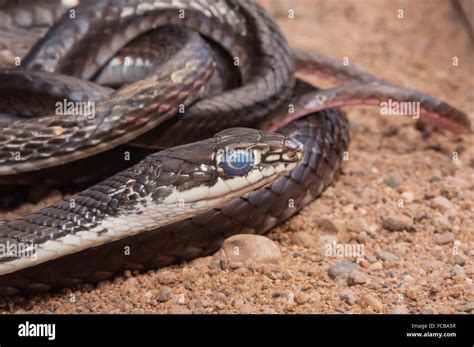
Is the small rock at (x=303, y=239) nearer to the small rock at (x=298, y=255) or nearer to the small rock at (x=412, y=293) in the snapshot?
the small rock at (x=298, y=255)

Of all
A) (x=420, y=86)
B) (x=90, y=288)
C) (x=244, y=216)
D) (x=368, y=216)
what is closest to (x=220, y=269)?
(x=244, y=216)

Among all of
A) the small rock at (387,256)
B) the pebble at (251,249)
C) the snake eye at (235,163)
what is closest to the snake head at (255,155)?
the snake eye at (235,163)

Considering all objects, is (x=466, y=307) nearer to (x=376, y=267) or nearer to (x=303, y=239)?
(x=376, y=267)

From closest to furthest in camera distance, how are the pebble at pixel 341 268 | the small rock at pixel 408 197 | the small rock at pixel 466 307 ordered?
the small rock at pixel 466 307, the pebble at pixel 341 268, the small rock at pixel 408 197

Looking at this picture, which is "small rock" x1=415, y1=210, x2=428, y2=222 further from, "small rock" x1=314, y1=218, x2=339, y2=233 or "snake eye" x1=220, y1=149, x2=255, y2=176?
"snake eye" x1=220, y1=149, x2=255, y2=176

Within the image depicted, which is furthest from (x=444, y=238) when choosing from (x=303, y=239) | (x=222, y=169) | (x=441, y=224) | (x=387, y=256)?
(x=222, y=169)
